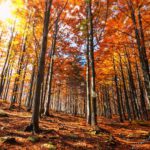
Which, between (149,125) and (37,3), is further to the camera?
(149,125)

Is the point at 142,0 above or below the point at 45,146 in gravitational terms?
above

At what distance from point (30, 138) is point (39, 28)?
37.0ft

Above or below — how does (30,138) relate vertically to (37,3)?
below

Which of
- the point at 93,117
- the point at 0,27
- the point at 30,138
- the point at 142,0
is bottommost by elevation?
the point at 30,138

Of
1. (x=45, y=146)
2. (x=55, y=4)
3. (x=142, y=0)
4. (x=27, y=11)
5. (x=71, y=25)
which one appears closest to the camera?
(x=45, y=146)

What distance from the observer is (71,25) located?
14.8m

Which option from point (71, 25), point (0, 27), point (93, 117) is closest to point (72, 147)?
point (93, 117)

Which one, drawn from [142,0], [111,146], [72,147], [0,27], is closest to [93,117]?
[111,146]

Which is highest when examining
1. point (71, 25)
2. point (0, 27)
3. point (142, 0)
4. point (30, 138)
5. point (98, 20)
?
point (0, 27)

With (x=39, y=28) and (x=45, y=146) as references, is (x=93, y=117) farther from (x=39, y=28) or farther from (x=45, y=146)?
(x=39, y=28)

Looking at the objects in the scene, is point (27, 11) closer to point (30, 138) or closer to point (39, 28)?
point (39, 28)

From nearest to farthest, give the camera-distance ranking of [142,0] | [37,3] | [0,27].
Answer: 1. [142,0]
2. [37,3]
3. [0,27]

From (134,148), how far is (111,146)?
1100 millimetres

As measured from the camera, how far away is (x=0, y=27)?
2203cm
